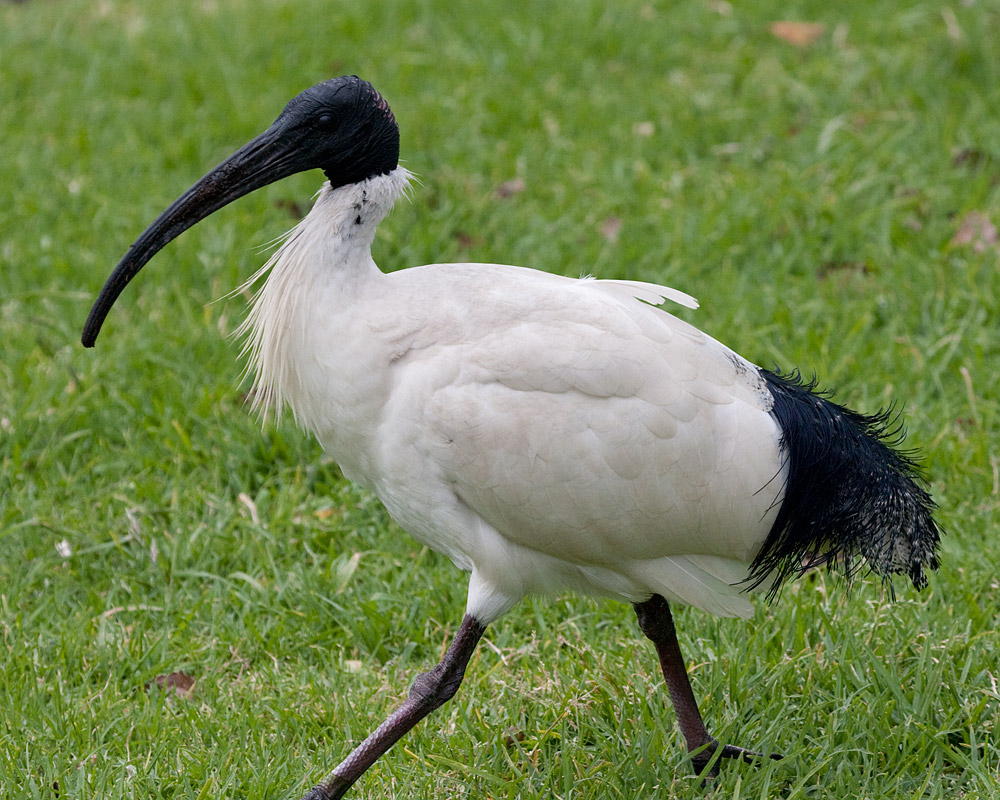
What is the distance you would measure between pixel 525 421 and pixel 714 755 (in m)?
1.12

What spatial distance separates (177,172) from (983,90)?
14.8 ft

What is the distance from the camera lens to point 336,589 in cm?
434

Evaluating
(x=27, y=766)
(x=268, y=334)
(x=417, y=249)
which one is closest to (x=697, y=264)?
(x=417, y=249)

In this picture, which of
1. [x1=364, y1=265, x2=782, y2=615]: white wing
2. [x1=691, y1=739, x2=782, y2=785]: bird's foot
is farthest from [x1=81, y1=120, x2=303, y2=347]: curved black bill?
[x1=691, y1=739, x2=782, y2=785]: bird's foot

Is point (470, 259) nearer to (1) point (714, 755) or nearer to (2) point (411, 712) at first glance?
(2) point (411, 712)

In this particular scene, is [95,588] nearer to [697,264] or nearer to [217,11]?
[697,264]

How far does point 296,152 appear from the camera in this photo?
3312 millimetres

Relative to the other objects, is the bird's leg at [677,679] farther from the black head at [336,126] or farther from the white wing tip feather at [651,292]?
the black head at [336,126]

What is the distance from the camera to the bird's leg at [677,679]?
3.65 m

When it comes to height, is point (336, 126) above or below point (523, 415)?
above

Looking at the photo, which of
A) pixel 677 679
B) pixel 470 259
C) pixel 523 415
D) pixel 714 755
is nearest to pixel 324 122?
pixel 523 415

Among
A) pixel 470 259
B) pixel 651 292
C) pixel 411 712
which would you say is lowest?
pixel 411 712

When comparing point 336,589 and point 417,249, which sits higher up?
point 417,249

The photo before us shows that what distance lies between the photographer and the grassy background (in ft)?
12.1
